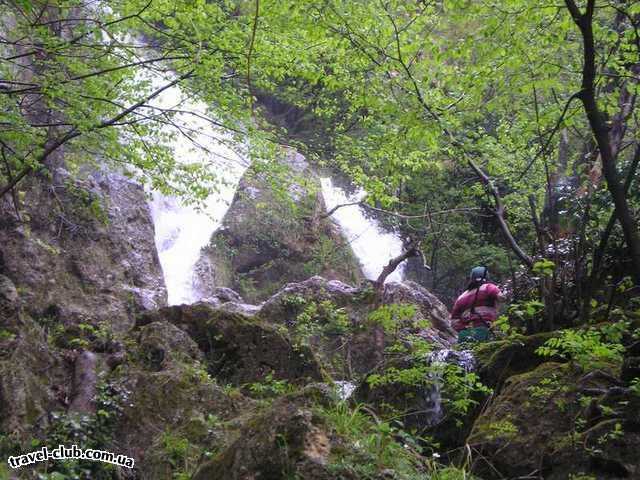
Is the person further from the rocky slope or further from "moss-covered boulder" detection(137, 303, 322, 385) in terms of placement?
"moss-covered boulder" detection(137, 303, 322, 385)

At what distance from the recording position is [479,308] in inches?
316

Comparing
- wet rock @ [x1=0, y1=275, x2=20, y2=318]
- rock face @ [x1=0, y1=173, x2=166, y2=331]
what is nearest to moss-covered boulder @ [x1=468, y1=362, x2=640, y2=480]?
wet rock @ [x1=0, y1=275, x2=20, y2=318]

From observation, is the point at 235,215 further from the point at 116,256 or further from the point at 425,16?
the point at 425,16

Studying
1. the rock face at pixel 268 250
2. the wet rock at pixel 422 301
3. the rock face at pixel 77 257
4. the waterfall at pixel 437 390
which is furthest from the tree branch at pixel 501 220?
the rock face at pixel 268 250

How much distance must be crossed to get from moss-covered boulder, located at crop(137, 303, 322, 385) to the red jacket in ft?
6.52

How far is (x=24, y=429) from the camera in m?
5.68

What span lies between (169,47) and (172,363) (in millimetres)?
3740

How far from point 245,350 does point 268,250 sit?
9.81 meters

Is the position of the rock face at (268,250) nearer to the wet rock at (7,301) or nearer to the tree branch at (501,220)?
the wet rock at (7,301)

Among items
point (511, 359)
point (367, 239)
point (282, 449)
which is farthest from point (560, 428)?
point (367, 239)

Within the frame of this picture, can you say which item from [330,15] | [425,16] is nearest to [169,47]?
[330,15]

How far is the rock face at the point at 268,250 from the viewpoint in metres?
17.0

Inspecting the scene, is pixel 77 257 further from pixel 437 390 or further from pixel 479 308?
pixel 437 390

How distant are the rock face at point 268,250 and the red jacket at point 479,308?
9.15 meters
